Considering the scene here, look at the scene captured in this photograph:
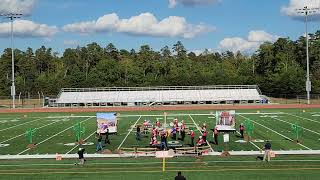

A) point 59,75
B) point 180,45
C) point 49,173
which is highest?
point 180,45

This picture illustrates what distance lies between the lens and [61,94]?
272ft

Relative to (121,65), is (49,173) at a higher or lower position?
lower

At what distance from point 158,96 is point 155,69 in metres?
33.2

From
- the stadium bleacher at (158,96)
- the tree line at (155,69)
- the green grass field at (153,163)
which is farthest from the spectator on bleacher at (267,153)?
the tree line at (155,69)

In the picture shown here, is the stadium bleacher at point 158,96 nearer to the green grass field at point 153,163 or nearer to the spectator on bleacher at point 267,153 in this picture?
the green grass field at point 153,163

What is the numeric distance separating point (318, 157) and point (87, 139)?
16.3 meters

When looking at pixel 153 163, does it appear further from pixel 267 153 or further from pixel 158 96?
pixel 158 96

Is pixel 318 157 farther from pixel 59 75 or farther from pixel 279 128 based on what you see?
pixel 59 75

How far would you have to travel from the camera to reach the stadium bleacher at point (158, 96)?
7856 centimetres

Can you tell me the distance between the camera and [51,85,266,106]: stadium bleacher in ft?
258

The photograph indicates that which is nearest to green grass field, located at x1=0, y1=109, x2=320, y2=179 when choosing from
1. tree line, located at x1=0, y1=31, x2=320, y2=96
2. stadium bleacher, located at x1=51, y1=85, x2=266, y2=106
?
stadium bleacher, located at x1=51, y1=85, x2=266, y2=106

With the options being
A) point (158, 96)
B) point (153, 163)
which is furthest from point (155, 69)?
point (153, 163)

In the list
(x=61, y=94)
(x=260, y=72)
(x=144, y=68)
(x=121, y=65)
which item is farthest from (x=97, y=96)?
(x=260, y=72)

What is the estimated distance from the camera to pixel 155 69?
4500 inches
